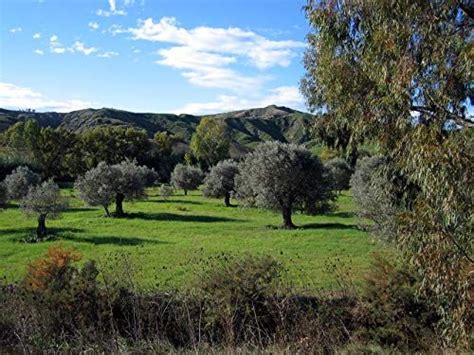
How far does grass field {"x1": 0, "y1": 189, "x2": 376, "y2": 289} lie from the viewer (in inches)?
783

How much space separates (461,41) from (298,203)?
28271 mm

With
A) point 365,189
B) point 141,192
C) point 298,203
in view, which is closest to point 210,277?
point 365,189

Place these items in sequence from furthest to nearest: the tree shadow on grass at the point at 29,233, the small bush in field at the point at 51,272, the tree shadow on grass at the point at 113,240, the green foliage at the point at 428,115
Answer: the tree shadow on grass at the point at 29,233 < the tree shadow on grass at the point at 113,240 < the small bush in field at the point at 51,272 < the green foliage at the point at 428,115

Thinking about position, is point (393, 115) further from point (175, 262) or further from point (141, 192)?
point (141, 192)

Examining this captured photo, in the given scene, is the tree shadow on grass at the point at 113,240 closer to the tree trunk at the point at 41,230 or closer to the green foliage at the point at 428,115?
the tree trunk at the point at 41,230

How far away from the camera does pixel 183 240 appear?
95.4ft

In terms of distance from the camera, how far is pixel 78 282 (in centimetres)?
954

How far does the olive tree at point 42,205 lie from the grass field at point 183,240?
1.19 m

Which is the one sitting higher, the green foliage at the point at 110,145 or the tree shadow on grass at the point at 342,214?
the green foliage at the point at 110,145

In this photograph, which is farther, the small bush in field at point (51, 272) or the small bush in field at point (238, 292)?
the small bush in field at point (51, 272)

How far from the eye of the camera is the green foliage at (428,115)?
755cm

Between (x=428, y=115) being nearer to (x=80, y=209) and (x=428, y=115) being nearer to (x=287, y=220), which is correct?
(x=287, y=220)

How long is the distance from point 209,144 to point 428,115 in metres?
93.8

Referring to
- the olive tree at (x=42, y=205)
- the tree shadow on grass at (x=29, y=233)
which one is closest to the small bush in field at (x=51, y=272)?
the tree shadow on grass at (x=29, y=233)
